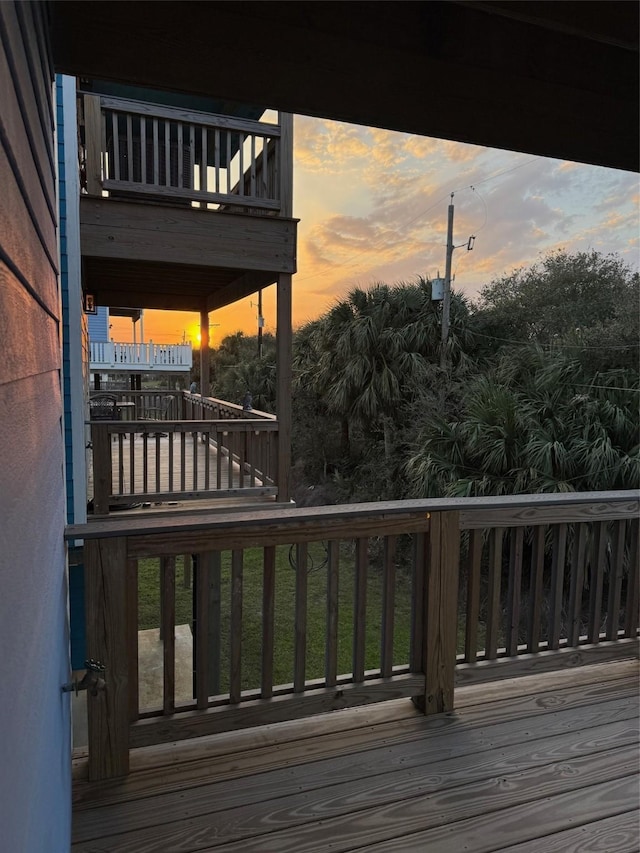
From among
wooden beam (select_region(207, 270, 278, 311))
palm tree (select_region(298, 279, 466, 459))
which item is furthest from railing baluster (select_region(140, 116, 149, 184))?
palm tree (select_region(298, 279, 466, 459))

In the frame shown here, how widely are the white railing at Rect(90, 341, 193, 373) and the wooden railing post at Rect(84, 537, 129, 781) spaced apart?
11.8 m

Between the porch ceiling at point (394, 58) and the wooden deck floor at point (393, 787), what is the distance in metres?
2.14

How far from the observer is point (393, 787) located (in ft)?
5.73

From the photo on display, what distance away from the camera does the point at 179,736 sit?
1878 mm

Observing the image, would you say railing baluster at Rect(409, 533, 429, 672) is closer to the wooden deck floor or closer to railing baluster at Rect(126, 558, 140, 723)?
the wooden deck floor

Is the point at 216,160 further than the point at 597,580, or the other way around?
the point at 216,160

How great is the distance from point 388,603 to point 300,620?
0.35 meters

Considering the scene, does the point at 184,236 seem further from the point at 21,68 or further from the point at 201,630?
the point at 21,68

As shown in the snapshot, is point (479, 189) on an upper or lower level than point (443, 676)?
upper

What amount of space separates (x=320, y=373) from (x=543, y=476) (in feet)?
22.6

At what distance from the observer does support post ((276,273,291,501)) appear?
5531 millimetres

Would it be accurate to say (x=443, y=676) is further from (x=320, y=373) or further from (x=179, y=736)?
(x=320, y=373)

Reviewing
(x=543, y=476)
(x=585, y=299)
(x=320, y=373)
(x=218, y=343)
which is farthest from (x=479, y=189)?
(x=218, y=343)

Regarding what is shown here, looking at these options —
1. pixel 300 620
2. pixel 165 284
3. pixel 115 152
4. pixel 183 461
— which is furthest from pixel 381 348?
pixel 300 620
